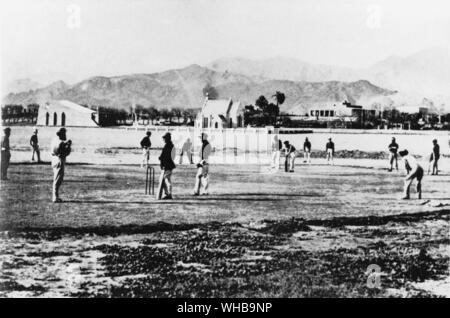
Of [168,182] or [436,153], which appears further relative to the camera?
[436,153]

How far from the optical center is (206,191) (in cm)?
1423

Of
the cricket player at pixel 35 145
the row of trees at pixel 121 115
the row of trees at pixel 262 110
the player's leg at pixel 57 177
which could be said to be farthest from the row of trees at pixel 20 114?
the row of trees at pixel 262 110

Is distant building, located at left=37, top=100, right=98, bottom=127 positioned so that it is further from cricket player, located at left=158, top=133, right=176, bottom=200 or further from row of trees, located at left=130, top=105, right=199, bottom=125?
A: cricket player, located at left=158, top=133, right=176, bottom=200

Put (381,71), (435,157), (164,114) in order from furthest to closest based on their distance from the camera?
(164,114) < (435,157) < (381,71)

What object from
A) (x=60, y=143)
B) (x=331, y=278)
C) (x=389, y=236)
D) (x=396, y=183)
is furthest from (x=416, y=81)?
(x=60, y=143)

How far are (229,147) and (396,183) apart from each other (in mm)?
5907

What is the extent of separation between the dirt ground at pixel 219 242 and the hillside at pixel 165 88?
247cm

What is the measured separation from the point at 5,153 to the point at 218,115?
23.4ft

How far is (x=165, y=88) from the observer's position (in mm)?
17688

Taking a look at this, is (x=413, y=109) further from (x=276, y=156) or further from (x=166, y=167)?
(x=166, y=167)

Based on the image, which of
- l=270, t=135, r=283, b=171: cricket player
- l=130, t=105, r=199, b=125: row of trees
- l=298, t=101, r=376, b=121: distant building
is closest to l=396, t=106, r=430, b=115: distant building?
l=298, t=101, r=376, b=121: distant building

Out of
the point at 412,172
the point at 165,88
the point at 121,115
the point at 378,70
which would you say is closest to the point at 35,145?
the point at 165,88

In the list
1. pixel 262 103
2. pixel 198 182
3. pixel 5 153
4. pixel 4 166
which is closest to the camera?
pixel 4 166
